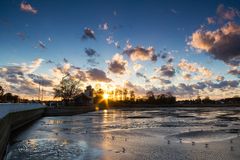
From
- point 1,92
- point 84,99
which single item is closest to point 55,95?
point 84,99

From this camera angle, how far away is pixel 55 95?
5891 inches

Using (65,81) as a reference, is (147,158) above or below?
below

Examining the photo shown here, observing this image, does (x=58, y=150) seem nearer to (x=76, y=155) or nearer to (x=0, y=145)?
(x=76, y=155)

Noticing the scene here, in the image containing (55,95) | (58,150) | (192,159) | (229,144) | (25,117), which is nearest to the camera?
(192,159)

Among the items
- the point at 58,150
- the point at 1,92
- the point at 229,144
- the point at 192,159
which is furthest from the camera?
the point at 1,92

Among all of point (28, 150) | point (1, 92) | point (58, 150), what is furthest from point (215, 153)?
point (1, 92)

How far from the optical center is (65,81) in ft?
499

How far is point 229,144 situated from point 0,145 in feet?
47.3

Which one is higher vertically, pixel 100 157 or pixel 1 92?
pixel 1 92

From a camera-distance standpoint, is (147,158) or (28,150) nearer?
(147,158)

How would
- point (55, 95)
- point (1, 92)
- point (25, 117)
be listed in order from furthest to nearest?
point (1, 92)
point (55, 95)
point (25, 117)

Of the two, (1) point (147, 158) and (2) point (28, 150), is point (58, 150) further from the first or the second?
(1) point (147, 158)

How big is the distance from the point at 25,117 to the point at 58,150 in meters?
26.1

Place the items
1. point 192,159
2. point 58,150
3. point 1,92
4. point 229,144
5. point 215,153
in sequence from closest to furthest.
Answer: point 192,159, point 215,153, point 58,150, point 229,144, point 1,92
